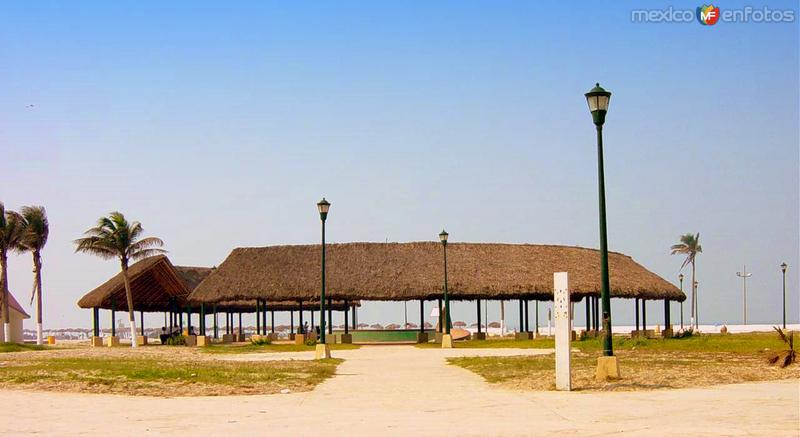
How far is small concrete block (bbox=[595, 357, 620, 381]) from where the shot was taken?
18.1 meters

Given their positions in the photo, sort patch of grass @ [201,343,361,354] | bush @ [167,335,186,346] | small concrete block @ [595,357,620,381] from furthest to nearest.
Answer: bush @ [167,335,186,346]
patch of grass @ [201,343,361,354]
small concrete block @ [595,357,620,381]

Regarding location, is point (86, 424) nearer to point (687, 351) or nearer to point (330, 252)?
→ point (687, 351)

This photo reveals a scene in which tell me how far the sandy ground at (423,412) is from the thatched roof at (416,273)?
34729 mm

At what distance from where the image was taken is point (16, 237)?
193 ft

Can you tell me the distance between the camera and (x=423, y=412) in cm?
1422

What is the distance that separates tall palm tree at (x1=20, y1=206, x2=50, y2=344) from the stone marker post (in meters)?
48.8

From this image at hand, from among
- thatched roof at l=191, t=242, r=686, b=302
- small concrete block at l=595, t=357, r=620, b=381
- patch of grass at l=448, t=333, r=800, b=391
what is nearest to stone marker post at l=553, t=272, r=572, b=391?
patch of grass at l=448, t=333, r=800, b=391

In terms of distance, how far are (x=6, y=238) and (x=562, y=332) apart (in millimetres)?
48350

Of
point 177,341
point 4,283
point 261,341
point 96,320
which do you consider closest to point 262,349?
point 261,341

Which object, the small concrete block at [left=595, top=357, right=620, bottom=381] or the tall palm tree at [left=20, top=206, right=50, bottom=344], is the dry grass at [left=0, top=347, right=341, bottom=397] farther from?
the tall palm tree at [left=20, top=206, right=50, bottom=344]

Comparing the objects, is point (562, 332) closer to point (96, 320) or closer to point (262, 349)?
point (262, 349)

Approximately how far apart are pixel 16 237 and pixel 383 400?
48.0 metres

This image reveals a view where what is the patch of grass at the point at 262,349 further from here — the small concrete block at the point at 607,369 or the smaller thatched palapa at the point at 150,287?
the small concrete block at the point at 607,369

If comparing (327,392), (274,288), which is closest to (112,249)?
(274,288)
